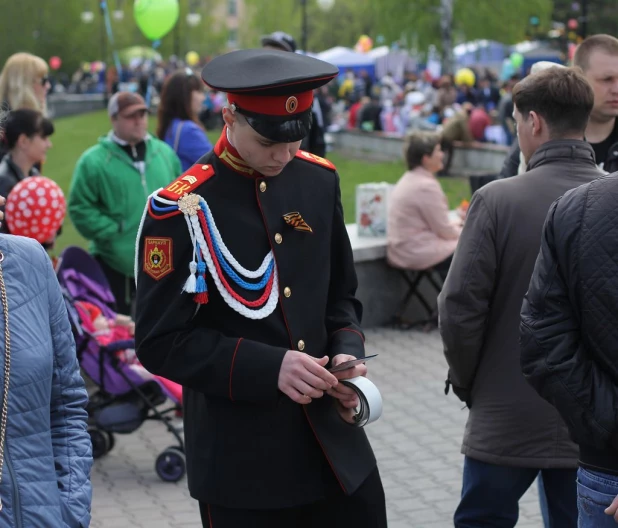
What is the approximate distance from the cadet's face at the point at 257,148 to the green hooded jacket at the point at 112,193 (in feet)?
13.0

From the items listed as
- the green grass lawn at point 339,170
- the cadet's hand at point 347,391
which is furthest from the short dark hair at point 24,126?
the green grass lawn at point 339,170

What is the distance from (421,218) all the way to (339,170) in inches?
530

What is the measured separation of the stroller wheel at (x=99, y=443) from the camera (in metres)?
6.29

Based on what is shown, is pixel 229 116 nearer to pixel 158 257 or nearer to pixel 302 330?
pixel 158 257

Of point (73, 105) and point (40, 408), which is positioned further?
point (73, 105)

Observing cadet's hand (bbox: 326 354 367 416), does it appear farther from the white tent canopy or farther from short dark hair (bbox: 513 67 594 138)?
the white tent canopy

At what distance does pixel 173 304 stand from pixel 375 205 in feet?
21.0

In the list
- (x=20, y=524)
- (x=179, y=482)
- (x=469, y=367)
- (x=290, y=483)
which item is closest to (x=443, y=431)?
(x=179, y=482)

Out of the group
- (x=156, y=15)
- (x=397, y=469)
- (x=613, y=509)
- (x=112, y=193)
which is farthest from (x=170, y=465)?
(x=156, y=15)

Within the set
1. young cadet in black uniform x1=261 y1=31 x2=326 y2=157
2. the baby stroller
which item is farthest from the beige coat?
the baby stroller

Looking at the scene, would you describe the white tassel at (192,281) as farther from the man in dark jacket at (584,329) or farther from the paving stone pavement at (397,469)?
the paving stone pavement at (397,469)

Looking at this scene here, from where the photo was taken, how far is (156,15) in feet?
64.4

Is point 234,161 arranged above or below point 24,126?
above

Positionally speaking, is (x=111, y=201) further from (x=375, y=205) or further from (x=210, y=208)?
(x=210, y=208)
